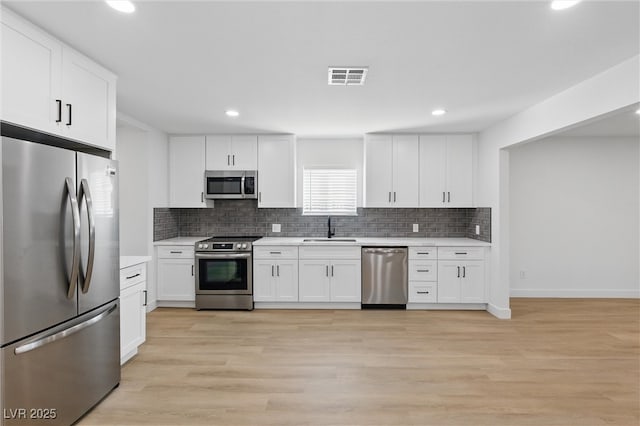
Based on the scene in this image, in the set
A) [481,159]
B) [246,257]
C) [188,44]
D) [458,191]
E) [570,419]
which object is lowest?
[570,419]

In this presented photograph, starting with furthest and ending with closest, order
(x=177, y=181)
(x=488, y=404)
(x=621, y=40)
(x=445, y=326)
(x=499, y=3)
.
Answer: (x=177, y=181) → (x=445, y=326) → (x=488, y=404) → (x=621, y=40) → (x=499, y=3)

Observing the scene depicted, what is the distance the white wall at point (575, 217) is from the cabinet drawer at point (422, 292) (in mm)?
1507

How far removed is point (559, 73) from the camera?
277 centimetres

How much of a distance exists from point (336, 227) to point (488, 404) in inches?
132

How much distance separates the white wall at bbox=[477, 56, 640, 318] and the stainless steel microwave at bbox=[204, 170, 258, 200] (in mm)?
3162

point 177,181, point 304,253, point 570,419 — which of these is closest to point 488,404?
point 570,419

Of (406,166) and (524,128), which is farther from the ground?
(524,128)

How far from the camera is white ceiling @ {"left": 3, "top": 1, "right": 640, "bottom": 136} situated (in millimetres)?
1911

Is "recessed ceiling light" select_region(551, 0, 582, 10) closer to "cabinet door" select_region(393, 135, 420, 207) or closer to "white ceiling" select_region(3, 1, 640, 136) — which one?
"white ceiling" select_region(3, 1, 640, 136)

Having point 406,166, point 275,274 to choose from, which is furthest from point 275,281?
point 406,166

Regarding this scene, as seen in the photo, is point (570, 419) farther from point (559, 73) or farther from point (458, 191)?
point (458, 191)

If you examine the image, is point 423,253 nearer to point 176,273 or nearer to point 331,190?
point 331,190

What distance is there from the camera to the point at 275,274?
481 cm

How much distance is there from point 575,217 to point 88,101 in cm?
621
